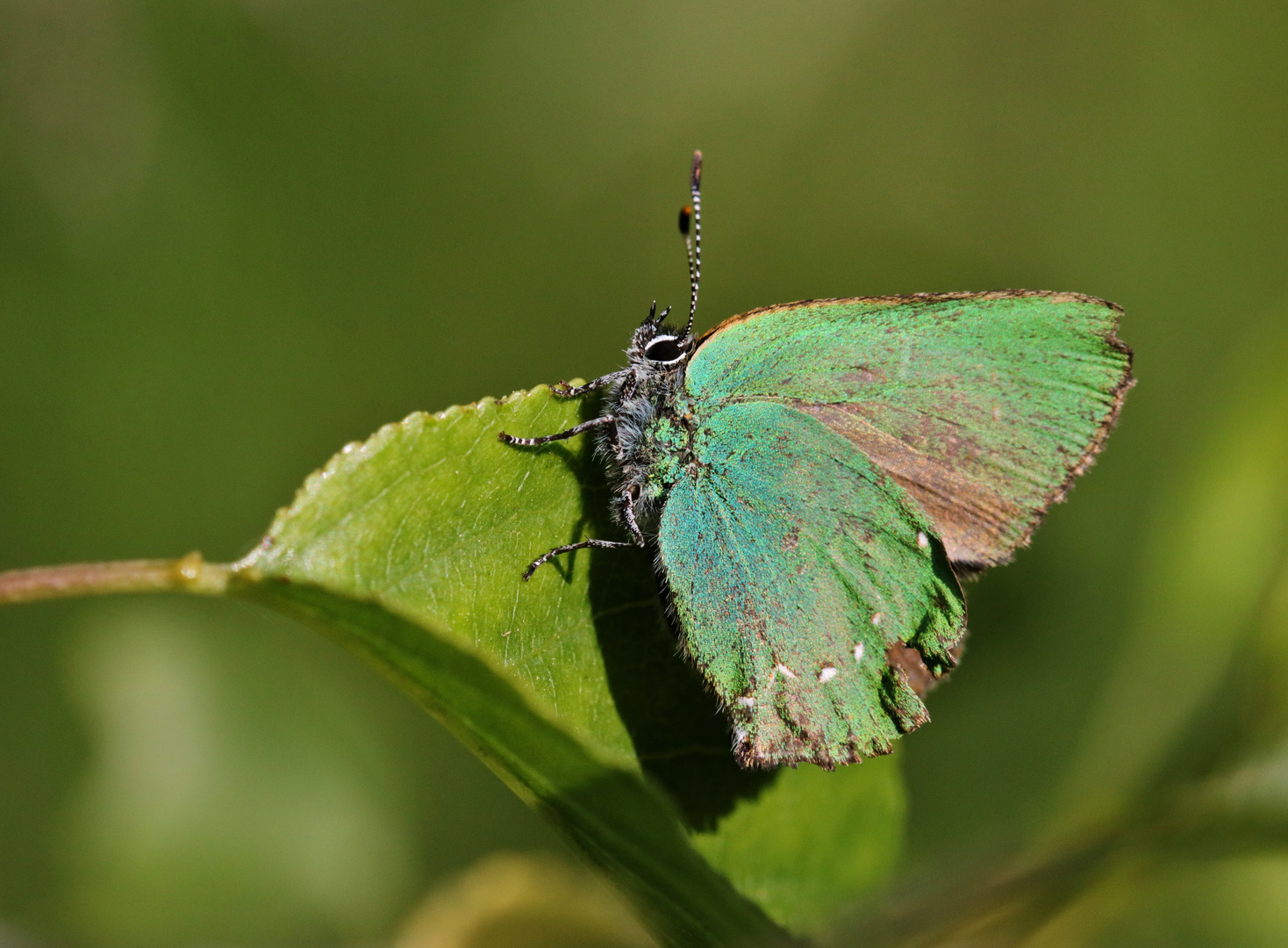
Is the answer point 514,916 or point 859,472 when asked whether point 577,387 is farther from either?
point 514,916

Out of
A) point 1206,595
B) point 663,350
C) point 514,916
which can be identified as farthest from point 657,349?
point 1206,595

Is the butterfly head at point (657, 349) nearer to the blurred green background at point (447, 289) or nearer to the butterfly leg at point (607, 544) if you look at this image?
the butterfly leg at point (607, 544)

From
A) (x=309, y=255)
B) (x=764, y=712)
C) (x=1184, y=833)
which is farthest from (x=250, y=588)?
(x=309, y=255)

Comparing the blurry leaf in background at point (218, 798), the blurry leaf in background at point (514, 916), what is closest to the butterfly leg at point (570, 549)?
the blurry leaf in background at point (514, 916)

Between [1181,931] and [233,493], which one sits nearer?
[1181,931]

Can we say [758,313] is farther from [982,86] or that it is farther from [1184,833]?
[982,86]

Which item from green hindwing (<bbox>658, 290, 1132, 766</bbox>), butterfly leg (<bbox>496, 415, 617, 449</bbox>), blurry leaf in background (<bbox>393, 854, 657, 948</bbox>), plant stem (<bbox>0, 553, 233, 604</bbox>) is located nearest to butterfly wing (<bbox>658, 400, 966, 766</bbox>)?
green hindwing (<bbox>658, 290, 1132, 766</bbox>)

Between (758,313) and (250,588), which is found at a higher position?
(758,313)
